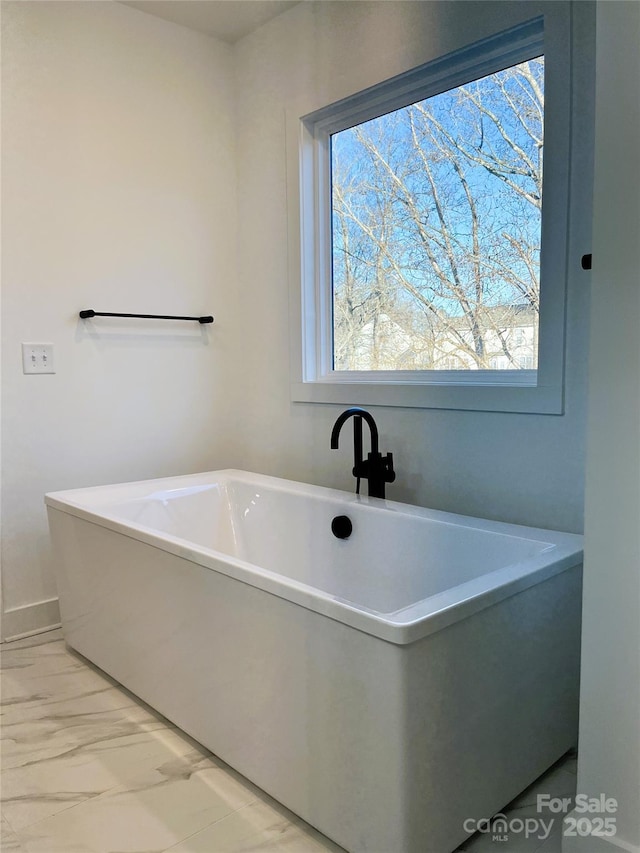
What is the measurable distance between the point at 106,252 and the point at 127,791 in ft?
6.53

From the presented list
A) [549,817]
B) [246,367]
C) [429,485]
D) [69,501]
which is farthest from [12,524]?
[549,817]

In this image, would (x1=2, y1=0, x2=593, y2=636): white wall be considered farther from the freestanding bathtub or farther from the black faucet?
the freestanding bathtub

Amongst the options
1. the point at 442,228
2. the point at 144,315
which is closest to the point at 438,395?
the point at 442,228

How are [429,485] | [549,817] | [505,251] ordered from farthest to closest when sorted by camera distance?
1. [429,485]
2. [505,251]
3. [549,817]

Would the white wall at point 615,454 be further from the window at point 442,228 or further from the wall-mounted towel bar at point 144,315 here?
the wall-mounted towel bar at point 144,315

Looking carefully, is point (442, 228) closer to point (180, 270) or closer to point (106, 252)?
point (180, 270)

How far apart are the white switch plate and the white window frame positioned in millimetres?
984

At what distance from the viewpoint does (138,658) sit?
6.71 ft

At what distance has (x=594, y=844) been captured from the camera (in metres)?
1.35

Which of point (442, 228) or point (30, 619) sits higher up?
point (442, 228)

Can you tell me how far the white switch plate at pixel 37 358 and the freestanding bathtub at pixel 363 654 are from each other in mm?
549

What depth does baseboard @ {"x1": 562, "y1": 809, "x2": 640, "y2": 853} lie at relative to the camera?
1.31m

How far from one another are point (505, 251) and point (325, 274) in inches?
35.4

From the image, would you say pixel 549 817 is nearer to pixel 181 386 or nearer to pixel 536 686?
pixel 536 686
